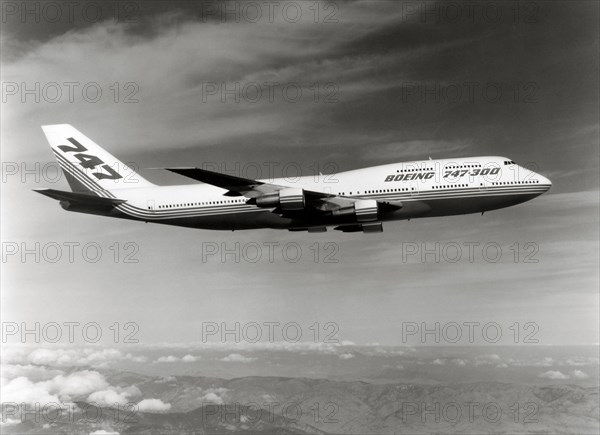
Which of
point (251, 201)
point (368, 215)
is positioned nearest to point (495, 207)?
point (368, 215)

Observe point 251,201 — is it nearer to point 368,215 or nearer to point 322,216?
point 322,216

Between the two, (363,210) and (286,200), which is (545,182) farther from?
(286,200)

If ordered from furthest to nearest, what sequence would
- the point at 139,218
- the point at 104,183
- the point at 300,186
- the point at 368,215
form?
the point at 104,183, the point at 139,218, the point at 300,186, the point at 368,215

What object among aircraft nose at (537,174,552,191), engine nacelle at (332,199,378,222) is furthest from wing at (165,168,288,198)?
aircraft nose at (537,174,552,191)

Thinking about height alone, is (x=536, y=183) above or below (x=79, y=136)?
below

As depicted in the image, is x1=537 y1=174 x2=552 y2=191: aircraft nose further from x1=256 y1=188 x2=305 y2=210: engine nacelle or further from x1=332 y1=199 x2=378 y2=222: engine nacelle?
x1=256 y1=188 x2=305 y2=210: engine nacelle

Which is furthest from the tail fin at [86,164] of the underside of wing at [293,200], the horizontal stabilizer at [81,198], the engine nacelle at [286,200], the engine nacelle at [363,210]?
the engine nacelle at [363,210]
